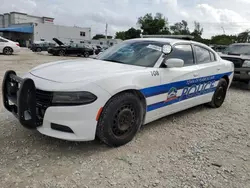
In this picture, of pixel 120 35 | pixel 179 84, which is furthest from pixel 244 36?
pixel 179 84

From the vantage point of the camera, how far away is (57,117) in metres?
2.67

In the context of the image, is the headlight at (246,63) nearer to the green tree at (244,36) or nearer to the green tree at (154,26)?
the green tree at (154,26)

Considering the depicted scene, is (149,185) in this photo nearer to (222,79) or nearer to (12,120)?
(12,120)

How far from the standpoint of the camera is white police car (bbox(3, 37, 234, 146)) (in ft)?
8.78

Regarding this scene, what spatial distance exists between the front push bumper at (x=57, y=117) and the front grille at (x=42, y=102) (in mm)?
11

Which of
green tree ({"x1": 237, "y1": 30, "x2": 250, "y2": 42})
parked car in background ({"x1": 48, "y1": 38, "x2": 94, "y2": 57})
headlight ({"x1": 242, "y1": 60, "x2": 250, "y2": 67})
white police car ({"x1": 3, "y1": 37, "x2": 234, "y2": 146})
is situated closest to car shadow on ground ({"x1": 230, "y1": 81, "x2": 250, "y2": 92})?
headlight ({"x1": 242, "y1": 60, "x2": 250, "y2": 67})

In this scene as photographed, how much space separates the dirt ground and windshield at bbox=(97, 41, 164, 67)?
1103 mm

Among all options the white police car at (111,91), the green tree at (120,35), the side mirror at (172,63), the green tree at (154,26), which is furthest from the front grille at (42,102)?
the green tree at (120,35)

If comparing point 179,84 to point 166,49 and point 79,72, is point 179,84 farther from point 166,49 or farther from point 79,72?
point 79,72

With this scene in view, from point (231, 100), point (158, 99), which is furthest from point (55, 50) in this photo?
point (158, 99)

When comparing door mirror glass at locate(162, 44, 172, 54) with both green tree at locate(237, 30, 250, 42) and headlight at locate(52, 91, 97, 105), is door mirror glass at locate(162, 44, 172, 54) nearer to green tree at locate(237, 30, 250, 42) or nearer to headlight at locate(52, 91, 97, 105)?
headlight at locate(52, 91, 97, 105)

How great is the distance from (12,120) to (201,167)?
9.88ft

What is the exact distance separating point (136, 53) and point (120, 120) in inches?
51.6

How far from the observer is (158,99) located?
3494 mm
